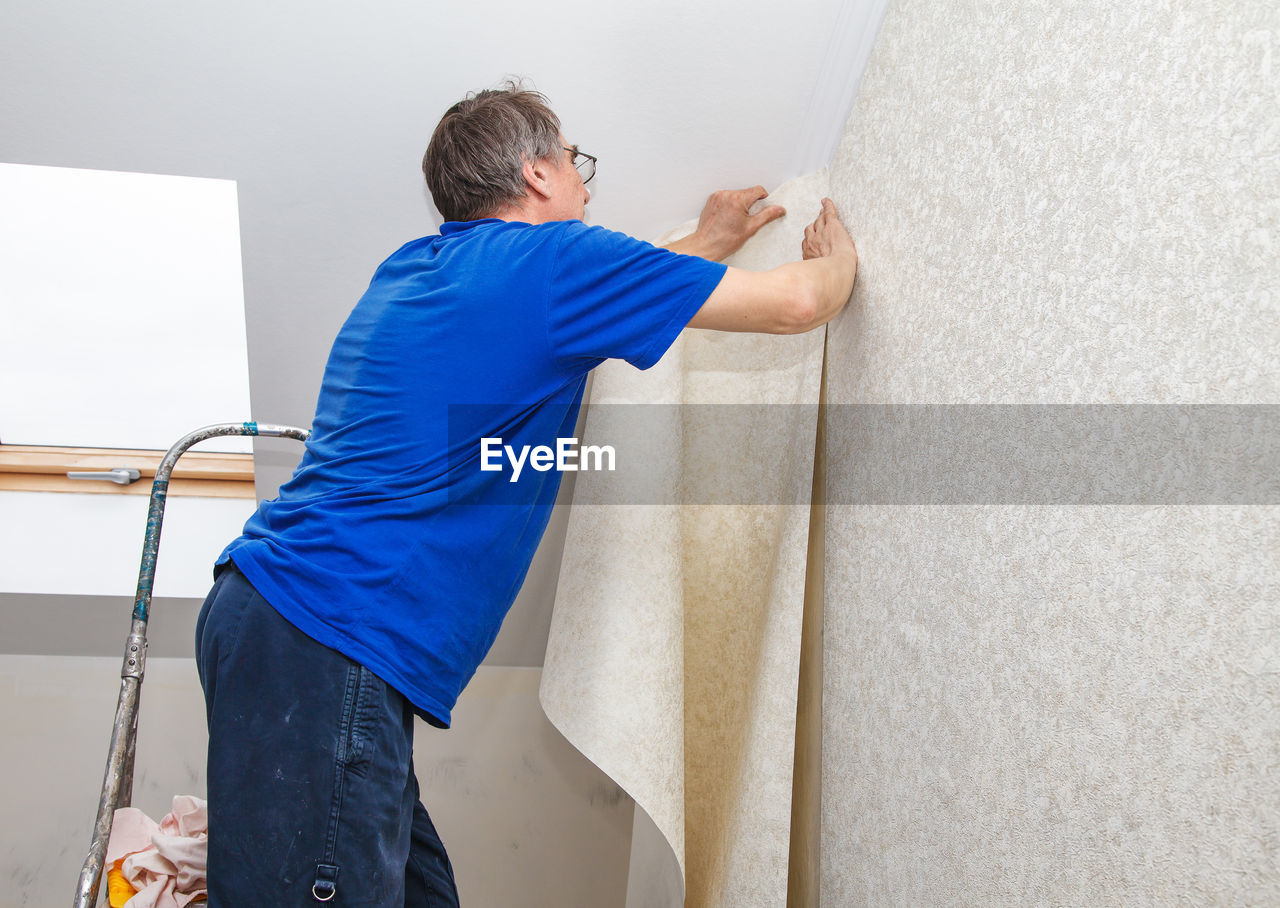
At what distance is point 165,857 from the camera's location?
4.47ft

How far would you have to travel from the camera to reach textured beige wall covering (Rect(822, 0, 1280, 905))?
65cm

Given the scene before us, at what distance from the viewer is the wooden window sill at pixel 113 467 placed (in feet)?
6.82

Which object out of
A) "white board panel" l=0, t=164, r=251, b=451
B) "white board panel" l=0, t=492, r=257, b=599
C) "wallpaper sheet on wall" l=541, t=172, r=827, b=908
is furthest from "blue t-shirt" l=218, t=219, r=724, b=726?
"white board panel" l=0, t=492, r=257, b=599

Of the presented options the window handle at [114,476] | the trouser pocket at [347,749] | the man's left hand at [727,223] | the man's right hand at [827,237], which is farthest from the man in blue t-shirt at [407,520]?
the window handle at [114,476]

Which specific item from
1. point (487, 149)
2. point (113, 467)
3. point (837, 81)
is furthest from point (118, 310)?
point (837, 81)

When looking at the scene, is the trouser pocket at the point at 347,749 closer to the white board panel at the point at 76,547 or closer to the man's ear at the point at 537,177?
the man's ear at the point at 537,177

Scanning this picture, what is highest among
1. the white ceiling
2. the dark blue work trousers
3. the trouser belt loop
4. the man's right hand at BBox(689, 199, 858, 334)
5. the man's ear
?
the white ceiling

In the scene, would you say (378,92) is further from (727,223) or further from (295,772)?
(295,772)

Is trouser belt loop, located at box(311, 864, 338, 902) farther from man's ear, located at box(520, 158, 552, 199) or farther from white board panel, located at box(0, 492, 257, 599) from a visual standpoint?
white board panel, located at box(0, 492, 257, 599)

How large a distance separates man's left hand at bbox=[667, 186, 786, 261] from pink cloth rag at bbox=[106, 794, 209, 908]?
1.28 m

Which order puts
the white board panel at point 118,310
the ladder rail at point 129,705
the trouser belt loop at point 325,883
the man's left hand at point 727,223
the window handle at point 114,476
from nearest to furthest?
the trouser belt loop at point 325,883 → the ladder rail at point 129,705 → the man's left hand at point 727,223 → the white board panel at point 118,310 → the window handle at point 114,476

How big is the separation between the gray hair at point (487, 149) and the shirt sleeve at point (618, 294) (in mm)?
235

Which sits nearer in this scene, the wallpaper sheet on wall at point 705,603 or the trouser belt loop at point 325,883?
the trouser belt loop at point 325,883

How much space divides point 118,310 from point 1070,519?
204 cm
